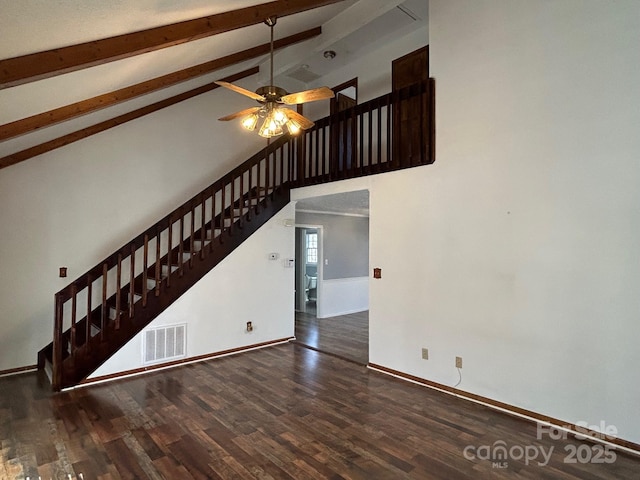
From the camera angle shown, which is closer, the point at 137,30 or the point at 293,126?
the point at 137,30

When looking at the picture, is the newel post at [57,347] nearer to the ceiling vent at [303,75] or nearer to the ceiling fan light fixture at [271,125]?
the ceiling fan light fixture at [271,125]

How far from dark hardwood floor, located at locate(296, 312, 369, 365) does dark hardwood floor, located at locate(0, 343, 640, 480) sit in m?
0.95

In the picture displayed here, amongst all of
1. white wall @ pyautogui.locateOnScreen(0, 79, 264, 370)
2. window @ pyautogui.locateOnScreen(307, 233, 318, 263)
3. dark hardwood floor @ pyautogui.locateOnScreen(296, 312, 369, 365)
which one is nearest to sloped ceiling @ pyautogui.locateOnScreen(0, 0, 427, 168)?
white wall @ pyautogui.locateOnScreen(0, 79, 264, 370)

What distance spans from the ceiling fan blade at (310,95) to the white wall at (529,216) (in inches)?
63.5

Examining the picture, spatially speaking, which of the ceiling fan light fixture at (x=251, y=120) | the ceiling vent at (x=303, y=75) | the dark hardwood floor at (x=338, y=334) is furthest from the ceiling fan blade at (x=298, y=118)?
the ceiling vent at (x=303, y=75)

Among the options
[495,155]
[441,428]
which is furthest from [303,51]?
[441,428]

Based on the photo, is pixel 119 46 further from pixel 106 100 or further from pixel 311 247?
pixel 311 247

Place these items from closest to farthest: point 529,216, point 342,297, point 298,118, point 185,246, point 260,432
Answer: point 260,432
point 529,216
point 298,118
point 185,246
point 342,297

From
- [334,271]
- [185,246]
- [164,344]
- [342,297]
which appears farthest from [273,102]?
[342,297]

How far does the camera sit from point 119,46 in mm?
2359

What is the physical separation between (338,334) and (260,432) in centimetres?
336

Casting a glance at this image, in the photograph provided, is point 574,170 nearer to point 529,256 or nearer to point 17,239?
point 529,256

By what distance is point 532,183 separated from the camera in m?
3.14

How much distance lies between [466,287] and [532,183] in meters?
1.18
